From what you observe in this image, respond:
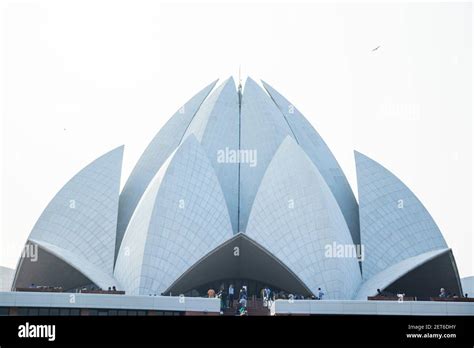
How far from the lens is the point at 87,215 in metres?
26.5

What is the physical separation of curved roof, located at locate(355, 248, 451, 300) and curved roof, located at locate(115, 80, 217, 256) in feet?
30.7

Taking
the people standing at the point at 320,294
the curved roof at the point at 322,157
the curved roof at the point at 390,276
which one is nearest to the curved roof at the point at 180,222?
the people standing at the point at 320,294

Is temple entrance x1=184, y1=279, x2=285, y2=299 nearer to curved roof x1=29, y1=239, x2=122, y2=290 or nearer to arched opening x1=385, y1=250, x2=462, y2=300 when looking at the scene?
curved roof x1=29, y1=239, x2=122, y2=290

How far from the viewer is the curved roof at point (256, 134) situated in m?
27.6

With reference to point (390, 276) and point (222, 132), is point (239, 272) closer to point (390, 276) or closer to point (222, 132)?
point (390, 276)

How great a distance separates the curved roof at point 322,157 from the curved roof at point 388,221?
3.63 ft

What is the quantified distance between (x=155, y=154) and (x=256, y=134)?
427cm

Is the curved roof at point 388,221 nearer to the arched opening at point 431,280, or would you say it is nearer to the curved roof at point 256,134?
the arched opening at point 431,280

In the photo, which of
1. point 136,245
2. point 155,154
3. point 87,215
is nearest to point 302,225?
point 136,245

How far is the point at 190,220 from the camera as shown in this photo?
23906 millimetres

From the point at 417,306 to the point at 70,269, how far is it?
12.2m
